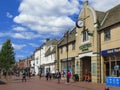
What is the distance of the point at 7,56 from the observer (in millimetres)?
56656

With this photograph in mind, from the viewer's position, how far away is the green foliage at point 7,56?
56250mm

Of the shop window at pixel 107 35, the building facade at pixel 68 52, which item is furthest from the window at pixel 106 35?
the building facade at pixel 68 52

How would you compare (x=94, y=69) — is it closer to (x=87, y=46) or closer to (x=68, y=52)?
(x=87, y=46)

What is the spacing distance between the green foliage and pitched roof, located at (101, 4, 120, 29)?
22.8 m

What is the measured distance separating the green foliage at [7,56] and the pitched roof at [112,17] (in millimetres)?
22835

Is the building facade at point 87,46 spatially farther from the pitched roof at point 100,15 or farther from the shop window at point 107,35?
the shop window at point 107,35

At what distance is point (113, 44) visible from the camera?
117ft

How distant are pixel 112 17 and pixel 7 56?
1005 inches

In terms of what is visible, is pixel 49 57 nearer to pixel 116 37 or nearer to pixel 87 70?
pixel 87 70

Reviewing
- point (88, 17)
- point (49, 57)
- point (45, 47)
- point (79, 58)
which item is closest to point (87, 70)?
point (79, 58)

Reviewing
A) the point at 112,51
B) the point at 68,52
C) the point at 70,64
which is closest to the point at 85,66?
the point at 70,64

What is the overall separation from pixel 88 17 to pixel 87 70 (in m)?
8.25

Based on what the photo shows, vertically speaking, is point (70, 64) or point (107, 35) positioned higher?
point (107, 35)

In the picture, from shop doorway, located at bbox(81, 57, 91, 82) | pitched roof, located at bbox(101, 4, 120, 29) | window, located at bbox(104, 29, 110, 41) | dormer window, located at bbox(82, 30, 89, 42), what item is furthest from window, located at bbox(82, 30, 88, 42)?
window, located at bbox(104, 29, 110, 41)
